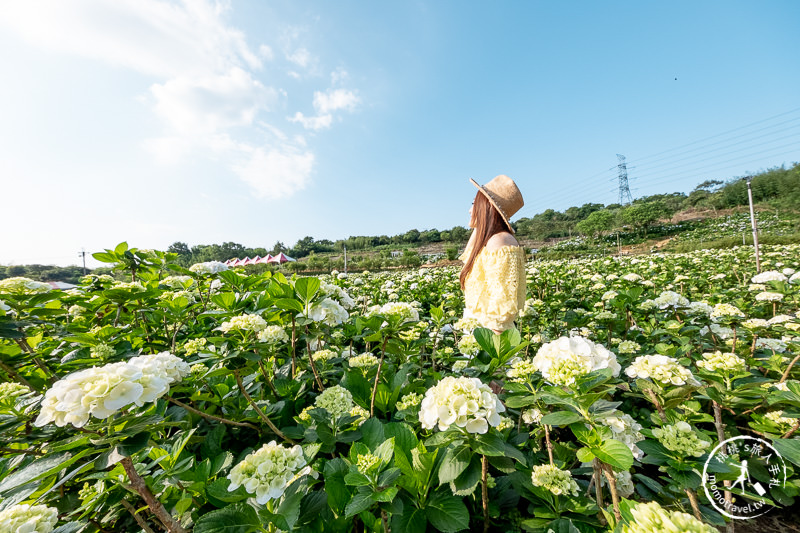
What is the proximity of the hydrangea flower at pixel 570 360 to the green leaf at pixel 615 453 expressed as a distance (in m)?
0.17

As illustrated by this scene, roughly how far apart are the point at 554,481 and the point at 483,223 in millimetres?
2172

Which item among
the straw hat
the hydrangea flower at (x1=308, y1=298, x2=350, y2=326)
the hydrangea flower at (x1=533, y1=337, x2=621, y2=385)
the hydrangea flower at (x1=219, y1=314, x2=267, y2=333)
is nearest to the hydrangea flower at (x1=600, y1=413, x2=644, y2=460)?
the hydrangea flower at (x1=533, y1=337, x2=621, y2=385)

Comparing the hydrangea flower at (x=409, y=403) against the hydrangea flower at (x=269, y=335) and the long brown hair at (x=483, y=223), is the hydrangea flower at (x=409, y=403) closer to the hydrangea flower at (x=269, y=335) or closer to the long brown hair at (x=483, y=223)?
the hydrangea flower at (x=269, y=335)

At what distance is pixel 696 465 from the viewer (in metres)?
0.86

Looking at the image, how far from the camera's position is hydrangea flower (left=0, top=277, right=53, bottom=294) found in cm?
153

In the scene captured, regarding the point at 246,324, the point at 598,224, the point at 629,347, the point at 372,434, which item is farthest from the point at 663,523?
the point at 598,224

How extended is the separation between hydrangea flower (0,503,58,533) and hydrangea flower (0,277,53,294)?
1.36 m

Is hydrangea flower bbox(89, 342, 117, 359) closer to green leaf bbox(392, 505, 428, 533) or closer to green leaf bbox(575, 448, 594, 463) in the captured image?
green leaf bbox(392, 505, 428, 533)

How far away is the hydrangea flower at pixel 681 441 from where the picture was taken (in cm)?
85

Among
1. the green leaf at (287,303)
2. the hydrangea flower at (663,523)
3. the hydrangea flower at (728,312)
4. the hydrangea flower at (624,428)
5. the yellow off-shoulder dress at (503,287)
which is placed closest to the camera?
the hydrangea flower at (663,523)

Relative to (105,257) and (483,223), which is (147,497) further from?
(483,223)

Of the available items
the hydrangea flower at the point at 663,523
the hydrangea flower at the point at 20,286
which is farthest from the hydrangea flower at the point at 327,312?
the hydrangea flower at the point at 20,286

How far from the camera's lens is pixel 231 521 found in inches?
30.6

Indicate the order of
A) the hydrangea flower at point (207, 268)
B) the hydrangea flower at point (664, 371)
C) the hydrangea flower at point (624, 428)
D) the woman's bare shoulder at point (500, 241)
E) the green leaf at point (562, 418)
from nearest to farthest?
the green leaf at point (562, 418) → the hydrangea flower at point (624, 428) → the hydrangea flower at point (664, 371) → the hydrangea flower at point (207, 268) → the woman's bare shoulder at point (500, 241)
